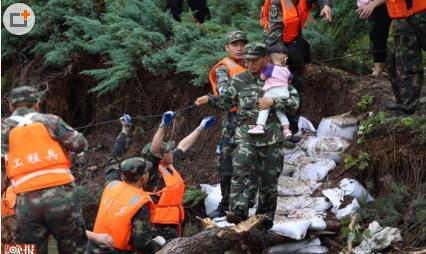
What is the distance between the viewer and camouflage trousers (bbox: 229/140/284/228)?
7320mm

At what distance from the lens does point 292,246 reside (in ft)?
25.4

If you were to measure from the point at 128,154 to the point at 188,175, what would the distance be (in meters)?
1.09

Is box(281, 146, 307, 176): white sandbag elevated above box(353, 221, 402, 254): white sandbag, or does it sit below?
above

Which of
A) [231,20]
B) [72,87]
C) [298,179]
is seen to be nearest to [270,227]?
[298,179]

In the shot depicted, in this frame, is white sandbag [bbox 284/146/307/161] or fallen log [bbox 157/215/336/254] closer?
fallen log [bbox 157/215/336/254]

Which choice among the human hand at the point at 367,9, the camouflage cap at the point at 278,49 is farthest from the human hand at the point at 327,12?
the camouflage cap at the point at 278,49

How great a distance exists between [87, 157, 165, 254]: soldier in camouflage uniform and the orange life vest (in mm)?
2628

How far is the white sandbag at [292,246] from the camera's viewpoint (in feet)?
25.2

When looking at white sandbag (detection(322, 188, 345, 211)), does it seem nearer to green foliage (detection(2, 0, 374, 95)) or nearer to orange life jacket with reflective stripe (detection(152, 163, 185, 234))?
orange life jacket with reflective stripe (detection(152, 163, 185, 234))

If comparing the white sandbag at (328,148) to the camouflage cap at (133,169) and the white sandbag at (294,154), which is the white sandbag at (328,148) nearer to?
the white sandbag at (294,154)

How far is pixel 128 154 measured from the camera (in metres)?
10.7

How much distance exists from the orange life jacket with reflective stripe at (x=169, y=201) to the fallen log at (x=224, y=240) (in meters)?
0.40

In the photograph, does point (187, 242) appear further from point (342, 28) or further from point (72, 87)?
point (72, 87)

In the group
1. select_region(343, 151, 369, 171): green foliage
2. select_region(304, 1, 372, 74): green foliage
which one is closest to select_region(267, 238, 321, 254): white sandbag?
select_region(343, 151, 369, 171): green foliage
